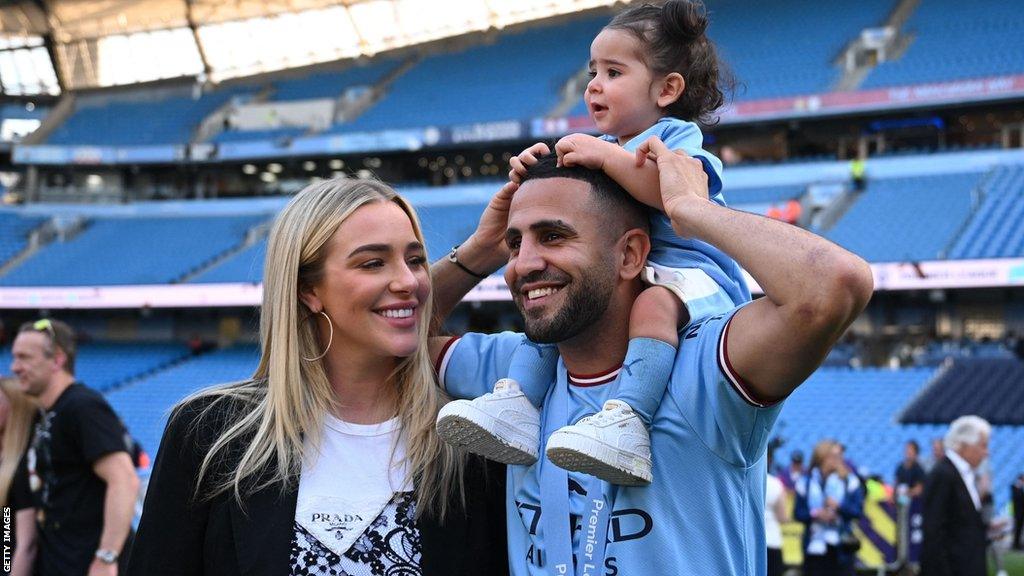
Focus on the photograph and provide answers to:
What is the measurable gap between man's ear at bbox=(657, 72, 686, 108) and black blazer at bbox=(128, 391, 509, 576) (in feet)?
4.87

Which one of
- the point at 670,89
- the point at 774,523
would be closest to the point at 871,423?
the point at 774,523

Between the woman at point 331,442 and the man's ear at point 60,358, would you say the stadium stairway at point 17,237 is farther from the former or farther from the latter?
the woman at point 331,442

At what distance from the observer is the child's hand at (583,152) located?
276cm

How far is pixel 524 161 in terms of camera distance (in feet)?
9.57

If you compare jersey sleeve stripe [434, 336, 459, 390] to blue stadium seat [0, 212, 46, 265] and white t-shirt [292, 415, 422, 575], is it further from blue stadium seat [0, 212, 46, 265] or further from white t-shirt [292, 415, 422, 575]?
blue stadium seat [0, 212, 46, 265]

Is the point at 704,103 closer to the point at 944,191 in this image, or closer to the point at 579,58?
the point at 944,191

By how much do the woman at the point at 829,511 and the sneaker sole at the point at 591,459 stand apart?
8.21m

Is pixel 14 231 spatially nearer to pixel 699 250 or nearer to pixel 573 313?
pixel 699 250

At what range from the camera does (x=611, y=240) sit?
110 inches

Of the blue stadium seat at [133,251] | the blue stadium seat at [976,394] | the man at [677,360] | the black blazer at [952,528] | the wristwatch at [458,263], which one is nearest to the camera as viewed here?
the man at [677,360]

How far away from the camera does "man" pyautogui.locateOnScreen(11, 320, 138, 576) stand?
5543 mm

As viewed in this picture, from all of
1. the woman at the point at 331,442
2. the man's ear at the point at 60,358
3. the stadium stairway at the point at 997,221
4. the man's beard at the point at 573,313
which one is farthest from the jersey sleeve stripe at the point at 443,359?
the stadium stairway at the point at 997,221

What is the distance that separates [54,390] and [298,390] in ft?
11.6

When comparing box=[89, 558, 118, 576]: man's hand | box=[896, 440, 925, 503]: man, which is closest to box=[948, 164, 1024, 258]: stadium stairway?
box=[896, 440, 925, 503]: man
